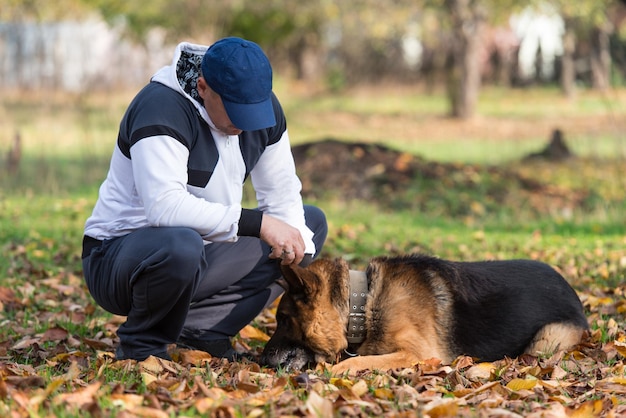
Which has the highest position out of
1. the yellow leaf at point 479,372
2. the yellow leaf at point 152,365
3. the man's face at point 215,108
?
the man's face at point 215,108

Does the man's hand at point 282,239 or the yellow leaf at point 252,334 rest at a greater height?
the man's hand at point 282,239

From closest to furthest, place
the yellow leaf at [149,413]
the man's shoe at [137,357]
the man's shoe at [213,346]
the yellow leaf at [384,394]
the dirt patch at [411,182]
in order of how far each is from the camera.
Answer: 1. the yellow leaf at [149,413]
2. the yellow leaf at [384,394]
3. the man's shoe at [137,357]
4. the man's shoe at [213,346]
5. the dirt patch at [411,182]

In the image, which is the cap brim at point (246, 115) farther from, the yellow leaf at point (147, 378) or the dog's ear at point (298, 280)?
the yellow leaf at point (147, 378)

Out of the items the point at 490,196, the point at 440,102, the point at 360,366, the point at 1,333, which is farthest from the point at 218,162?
the point at 440,102

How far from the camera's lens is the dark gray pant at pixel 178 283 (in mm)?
4434

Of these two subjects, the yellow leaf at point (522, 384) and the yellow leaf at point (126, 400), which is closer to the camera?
the yellow leaf at point (126, 400)

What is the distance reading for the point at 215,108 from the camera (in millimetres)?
4473

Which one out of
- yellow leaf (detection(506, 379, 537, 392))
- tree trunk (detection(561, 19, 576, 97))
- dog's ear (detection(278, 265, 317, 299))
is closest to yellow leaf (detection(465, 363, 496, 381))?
yellow leaf (detection(506, 379, 537, 392))

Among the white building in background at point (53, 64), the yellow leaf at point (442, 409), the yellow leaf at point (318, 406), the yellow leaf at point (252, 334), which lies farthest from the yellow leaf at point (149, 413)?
the white building in background at point (53, 64)

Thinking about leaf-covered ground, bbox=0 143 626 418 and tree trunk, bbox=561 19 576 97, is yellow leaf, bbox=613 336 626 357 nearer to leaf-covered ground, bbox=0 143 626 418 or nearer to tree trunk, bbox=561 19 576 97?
leaf-covered ground, bbox=0 143 626 418

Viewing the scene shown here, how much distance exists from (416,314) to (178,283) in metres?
1.37

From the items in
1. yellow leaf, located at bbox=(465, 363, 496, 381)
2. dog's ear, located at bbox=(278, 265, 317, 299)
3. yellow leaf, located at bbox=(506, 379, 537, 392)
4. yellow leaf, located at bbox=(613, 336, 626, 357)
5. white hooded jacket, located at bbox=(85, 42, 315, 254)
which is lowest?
yellow leaf, located at bbox=(613, 336, 626, 357)

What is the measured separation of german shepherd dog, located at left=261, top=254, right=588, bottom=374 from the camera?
467 cm

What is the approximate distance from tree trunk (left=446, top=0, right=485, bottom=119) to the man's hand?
1854cm
